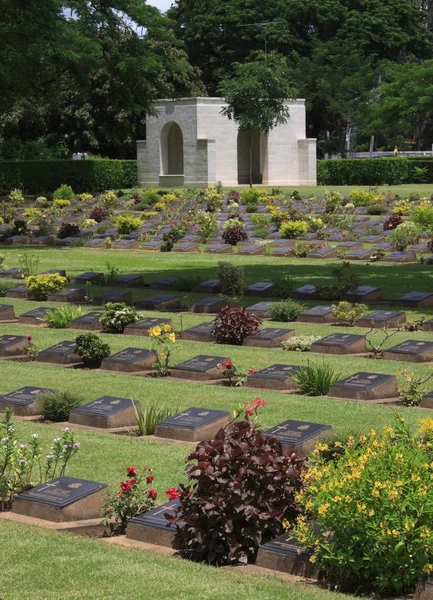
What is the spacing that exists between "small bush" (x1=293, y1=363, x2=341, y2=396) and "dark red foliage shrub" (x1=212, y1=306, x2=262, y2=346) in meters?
2.61

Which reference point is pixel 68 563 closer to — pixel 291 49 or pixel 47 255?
pixel 47 255

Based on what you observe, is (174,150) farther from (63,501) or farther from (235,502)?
(235,502)

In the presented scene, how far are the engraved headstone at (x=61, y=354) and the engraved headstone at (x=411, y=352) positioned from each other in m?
3.43

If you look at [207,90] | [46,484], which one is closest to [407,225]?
[46,484]

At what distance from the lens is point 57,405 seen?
399 inches

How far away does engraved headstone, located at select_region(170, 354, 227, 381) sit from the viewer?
1167 centimetres

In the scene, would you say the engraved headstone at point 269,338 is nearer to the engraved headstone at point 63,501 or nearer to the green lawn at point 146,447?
the green lawn at point 146,447

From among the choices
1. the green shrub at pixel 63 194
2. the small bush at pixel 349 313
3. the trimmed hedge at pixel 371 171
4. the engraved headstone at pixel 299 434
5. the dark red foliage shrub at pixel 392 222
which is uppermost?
the trimmed hedge at pixel 371 171

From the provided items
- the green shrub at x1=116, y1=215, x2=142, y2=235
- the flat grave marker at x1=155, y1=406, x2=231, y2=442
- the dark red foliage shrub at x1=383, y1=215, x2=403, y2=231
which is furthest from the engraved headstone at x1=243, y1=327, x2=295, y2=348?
the green shrub at x1=116, y1=215, x2=142, y2=235

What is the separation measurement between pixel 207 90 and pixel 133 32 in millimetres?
31215

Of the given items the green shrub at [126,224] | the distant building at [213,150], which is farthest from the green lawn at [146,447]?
the distant building at [213,150]

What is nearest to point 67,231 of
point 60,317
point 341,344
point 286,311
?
point 60,317

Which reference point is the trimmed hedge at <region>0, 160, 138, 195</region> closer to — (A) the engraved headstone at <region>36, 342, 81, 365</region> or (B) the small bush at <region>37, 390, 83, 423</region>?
(A) the engraved headstone at <region>36, 342, 81, 365</region>

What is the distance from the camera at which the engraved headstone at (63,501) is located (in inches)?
282
